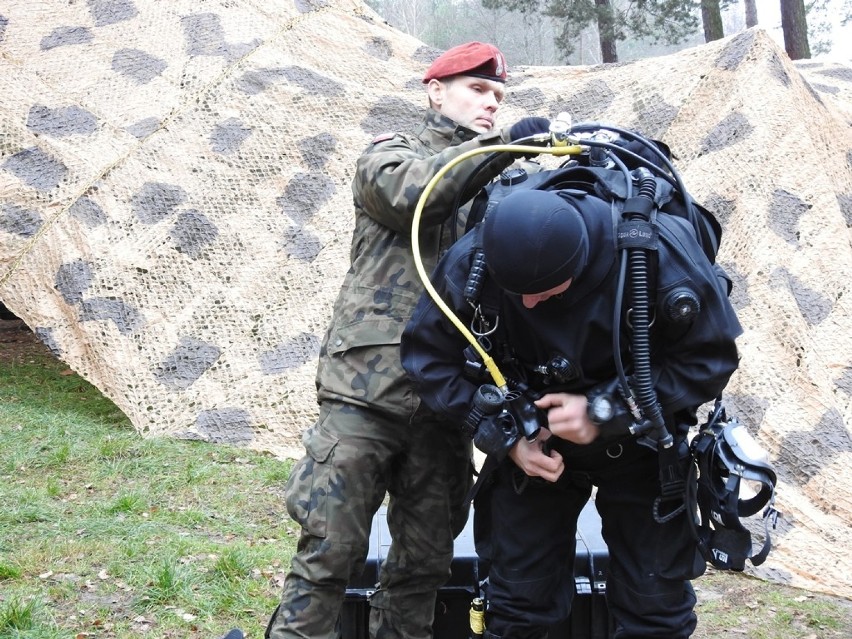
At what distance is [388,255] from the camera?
2.85 m

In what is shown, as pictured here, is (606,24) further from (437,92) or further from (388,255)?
(388,255)

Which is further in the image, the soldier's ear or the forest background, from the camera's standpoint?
the forest background

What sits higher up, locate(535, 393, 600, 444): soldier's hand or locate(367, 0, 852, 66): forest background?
locate(367, 0, 852, 66): forest background

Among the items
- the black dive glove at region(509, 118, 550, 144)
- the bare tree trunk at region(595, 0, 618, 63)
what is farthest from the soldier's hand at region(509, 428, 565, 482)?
the bare tree trunk at region(595, 0, 618, 63)

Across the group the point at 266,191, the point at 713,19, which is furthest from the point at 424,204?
the point at 713,19

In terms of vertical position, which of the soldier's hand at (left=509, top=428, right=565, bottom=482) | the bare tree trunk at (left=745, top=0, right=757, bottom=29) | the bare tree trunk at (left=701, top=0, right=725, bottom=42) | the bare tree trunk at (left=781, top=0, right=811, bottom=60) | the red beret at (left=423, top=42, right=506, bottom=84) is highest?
the bare tree trunk at (left=745, top=0, right=757, bottom=29)

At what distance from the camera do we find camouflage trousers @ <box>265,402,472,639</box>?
270 centimetres

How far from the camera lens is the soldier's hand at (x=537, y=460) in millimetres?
2428

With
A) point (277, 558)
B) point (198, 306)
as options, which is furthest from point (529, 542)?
point (198, 306)

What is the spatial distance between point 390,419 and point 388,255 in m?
0.50

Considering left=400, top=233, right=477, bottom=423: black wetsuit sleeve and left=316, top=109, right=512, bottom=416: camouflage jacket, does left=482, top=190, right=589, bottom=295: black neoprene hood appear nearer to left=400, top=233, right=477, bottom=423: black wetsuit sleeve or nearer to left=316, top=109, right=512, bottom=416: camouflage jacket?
left=400, top=233, right=477, bottom=423: black wetsuit sleeve

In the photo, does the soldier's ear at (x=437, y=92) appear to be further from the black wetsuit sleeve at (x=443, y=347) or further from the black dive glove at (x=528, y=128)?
the black wetsuit sleeve at (x=443, y=347)

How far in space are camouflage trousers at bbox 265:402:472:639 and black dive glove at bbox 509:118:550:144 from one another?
87 cm

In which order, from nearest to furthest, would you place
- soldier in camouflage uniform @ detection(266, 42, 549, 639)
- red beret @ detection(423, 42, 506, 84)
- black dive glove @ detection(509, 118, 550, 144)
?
black dive glove @ detection(509, 118, 550, 144) < soldier in camouflage uniform @ detection(266, 42, 549, 639) < red beret @ detection(423, 42, 506, 84)
